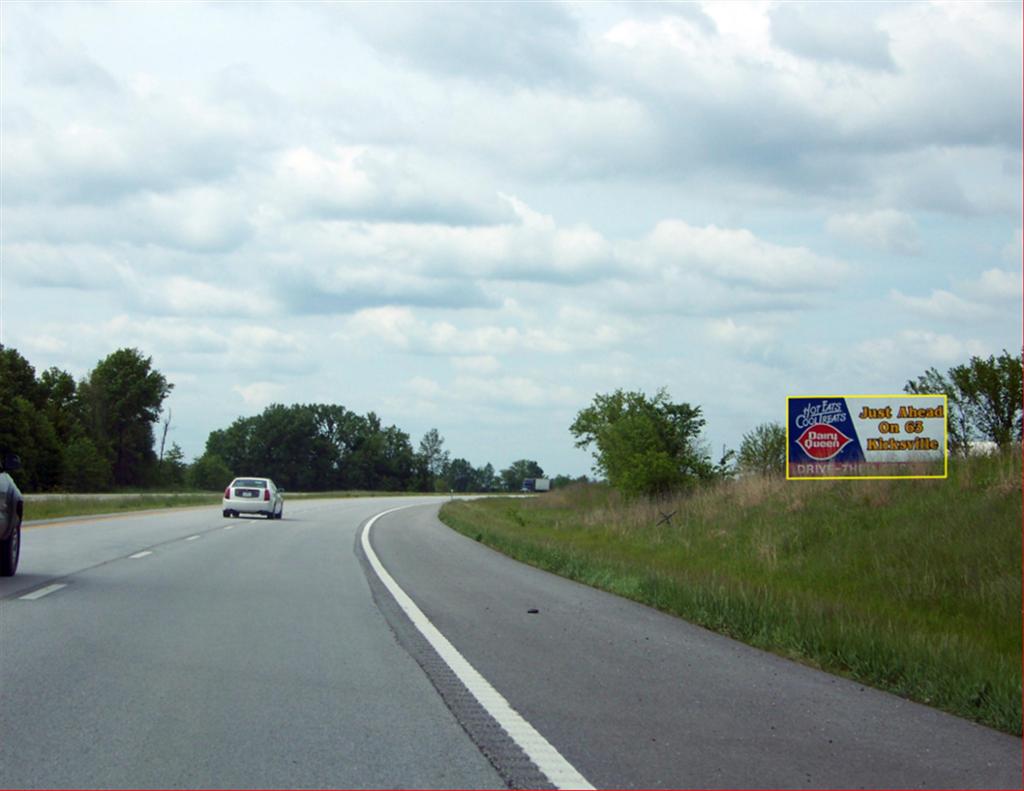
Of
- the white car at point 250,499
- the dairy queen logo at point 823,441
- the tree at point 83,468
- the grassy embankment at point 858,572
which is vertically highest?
the tree at point 83,468

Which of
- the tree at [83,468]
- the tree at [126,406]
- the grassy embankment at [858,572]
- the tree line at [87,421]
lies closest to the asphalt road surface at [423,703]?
the grassy embankment at [858,572]

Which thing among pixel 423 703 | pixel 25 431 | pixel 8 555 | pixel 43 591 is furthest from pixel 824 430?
pixel 25 431

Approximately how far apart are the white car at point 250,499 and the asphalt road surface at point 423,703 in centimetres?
2907

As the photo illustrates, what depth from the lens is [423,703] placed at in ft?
27.6

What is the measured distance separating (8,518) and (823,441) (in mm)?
17148

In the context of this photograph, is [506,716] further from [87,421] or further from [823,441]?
[87,421]

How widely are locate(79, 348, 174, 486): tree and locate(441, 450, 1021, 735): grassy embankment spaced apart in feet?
391

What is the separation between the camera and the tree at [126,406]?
143750 millimetres

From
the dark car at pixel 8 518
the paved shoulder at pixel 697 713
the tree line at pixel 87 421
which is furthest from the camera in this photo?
Result: the tree line at pixel 87 421

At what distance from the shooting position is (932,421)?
26562 millimetres

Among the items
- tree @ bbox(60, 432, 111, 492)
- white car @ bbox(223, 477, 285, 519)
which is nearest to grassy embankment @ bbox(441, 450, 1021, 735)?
white car @ bbox(223, 477, 285, 519)

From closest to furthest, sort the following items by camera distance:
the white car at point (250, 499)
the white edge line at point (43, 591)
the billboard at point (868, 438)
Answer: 1. the white edge line at point (43, 591)
2. the billboard at point (868, 438)
3. the white car at point (250, 499)

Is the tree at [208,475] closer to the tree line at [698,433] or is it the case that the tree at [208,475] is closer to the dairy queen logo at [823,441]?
the tree line at [698,433]

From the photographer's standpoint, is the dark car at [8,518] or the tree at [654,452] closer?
the dark car at [8,518]
